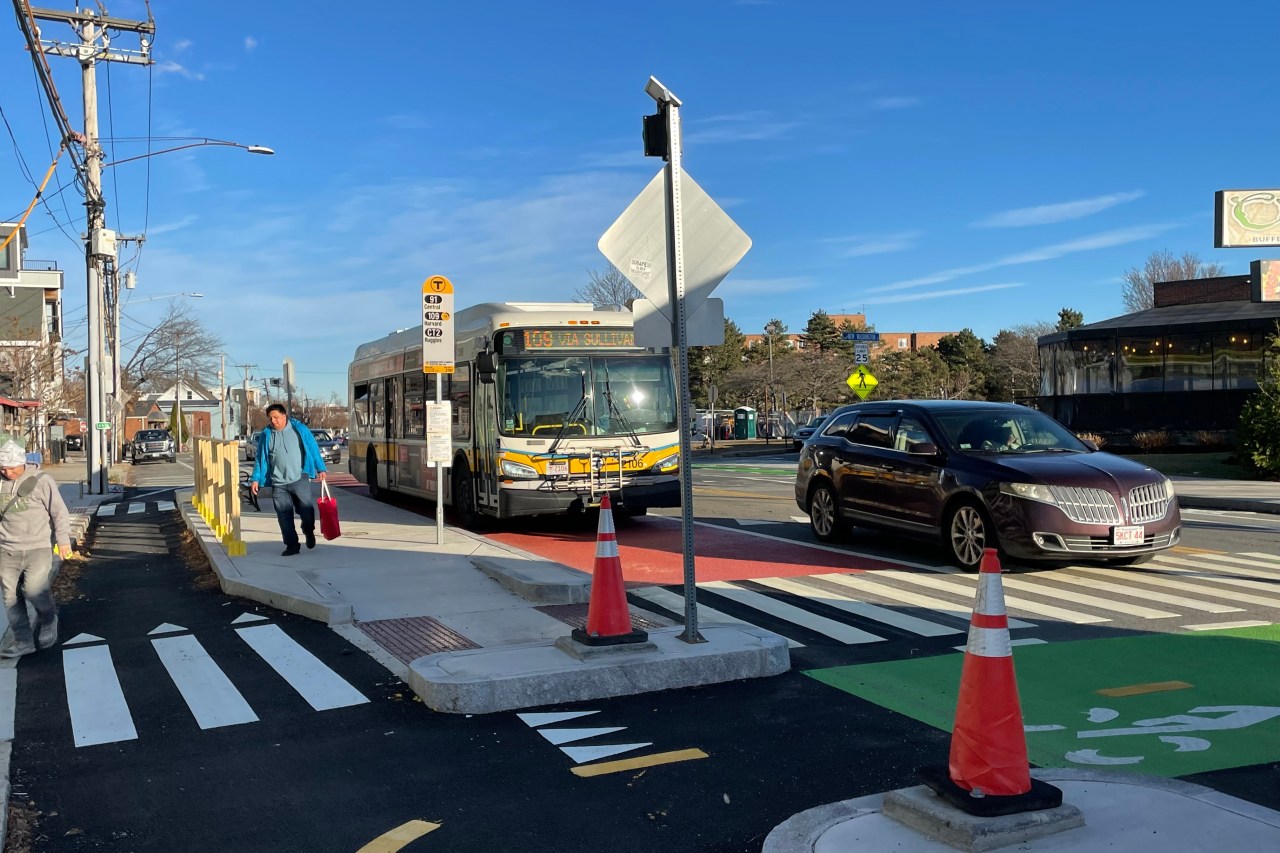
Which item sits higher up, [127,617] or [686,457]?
[686,457]

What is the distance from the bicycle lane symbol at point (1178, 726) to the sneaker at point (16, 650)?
6.76 meters

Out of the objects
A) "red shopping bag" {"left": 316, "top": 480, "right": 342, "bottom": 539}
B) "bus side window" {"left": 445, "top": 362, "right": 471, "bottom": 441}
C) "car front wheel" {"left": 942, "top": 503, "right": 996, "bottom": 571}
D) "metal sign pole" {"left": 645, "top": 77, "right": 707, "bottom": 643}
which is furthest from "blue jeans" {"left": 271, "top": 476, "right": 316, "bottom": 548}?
Result: "car front wheel" {"left": 942, "top": 503, "right": 996, "bottom": 571}

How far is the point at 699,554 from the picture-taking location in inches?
484

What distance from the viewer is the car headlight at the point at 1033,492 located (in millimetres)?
9836

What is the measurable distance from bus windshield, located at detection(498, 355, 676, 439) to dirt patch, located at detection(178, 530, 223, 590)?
12.8 ft

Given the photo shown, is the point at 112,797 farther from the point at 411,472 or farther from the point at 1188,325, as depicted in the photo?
the point at 1188,325

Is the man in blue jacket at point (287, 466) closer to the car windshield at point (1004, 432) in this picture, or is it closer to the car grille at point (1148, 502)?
the car windshield at point (1004, 432)

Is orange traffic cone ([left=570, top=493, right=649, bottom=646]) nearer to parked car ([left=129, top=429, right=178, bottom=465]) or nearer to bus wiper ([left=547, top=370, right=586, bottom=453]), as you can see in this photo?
bus wiper ([left=547, top=370, right=586, bottom=453])

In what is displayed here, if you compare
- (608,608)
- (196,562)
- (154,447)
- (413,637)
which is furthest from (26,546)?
(154,447)

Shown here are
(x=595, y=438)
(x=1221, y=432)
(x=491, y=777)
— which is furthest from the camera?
(x=1221, y=432)

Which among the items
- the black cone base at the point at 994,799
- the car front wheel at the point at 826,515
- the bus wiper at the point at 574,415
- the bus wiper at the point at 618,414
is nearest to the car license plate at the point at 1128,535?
the car front wheel at the point at 826,515

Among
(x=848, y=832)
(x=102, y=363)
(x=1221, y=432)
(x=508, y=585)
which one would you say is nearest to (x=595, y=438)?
(x=508, y=585)

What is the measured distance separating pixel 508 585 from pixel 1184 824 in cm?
654

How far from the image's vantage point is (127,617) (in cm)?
919
